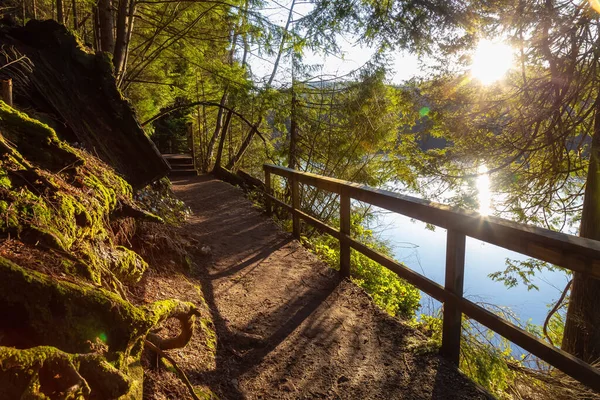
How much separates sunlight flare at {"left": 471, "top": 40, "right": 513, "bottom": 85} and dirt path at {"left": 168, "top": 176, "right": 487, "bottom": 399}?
206 inches

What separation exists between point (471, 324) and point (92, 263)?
3921mm

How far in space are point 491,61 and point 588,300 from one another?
4644 mm

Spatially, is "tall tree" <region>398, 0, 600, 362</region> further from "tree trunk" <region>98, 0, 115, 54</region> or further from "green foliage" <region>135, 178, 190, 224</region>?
"tree trunk" <region>98, 0, 115, 54</region>

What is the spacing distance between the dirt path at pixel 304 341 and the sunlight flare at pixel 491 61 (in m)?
5.24

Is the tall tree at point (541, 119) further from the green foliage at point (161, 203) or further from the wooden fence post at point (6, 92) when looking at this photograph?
the wooden fence post at point (6, 92)

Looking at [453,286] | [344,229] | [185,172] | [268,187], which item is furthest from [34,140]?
[185,172]

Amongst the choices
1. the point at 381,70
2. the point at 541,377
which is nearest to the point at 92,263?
the point at 541,377

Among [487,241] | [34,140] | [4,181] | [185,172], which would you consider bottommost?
[185,172]

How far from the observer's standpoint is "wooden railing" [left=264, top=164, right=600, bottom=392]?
1815mm

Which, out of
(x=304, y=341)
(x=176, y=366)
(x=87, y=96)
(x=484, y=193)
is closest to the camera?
(x=176, y=366)

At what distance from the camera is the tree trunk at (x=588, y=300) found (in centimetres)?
574

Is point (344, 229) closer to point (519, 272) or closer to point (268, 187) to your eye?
point (268, 187)

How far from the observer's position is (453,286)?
2617 mm

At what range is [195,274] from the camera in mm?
4102
